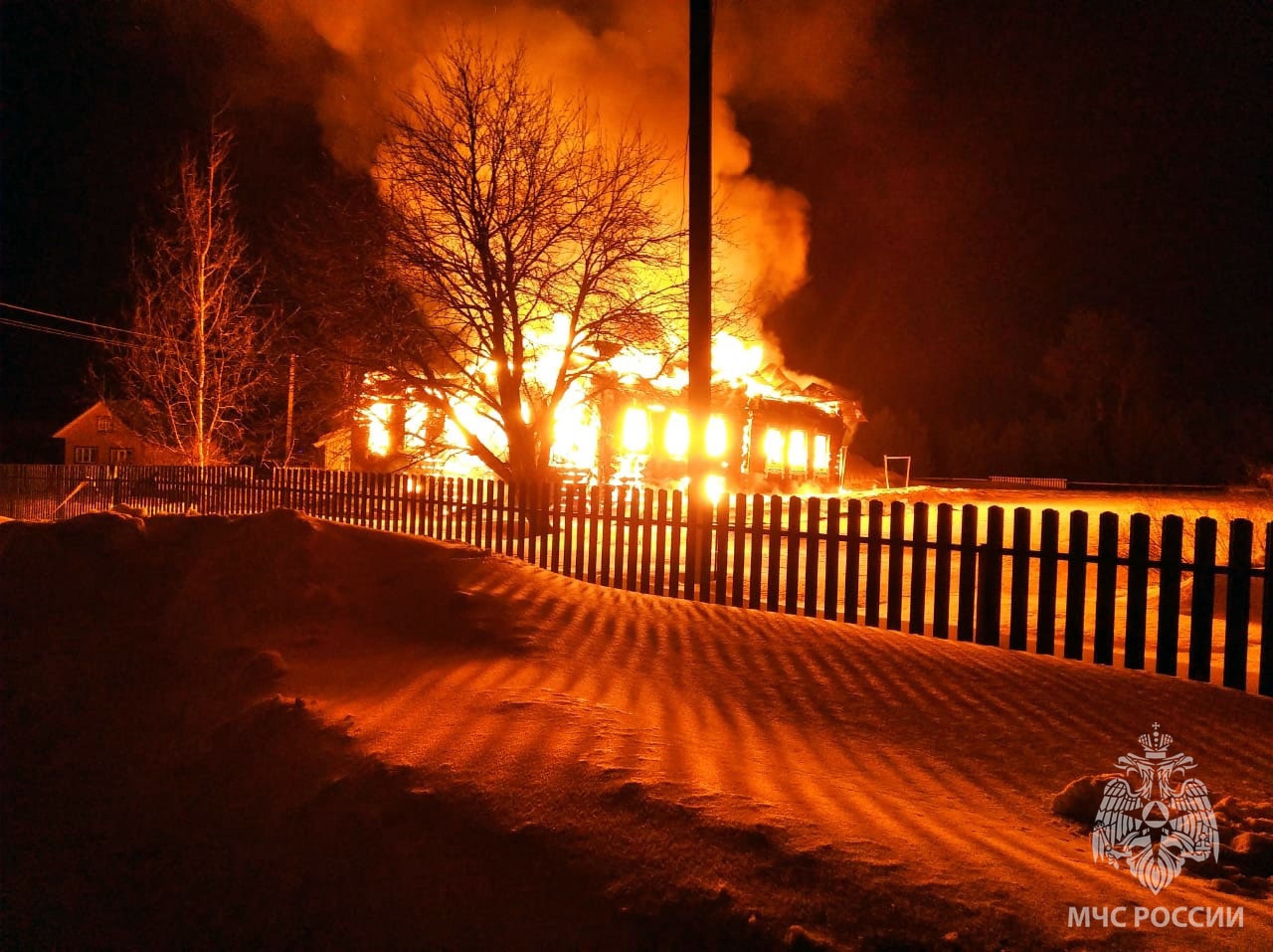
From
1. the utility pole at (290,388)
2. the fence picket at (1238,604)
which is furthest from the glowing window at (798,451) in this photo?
the fence picket at (1238,604)

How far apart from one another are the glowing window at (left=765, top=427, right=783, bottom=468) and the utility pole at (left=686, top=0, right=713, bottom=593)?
61.0ft

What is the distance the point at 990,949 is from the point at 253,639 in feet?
17.1

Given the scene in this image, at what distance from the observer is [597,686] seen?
5.15m

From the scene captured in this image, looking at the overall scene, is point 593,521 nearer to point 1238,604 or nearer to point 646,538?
point 646,538

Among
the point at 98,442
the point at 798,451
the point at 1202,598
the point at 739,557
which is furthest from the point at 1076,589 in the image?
the point at 98,442

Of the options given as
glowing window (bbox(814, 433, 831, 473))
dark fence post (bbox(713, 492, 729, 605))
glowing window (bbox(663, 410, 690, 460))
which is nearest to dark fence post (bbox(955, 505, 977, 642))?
dark fence post (bbox(713, 492, 729, 605))

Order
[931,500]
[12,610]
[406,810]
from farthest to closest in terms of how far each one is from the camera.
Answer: [931,500]
[12,610]
[406,810]

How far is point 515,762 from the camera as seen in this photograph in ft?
12.4

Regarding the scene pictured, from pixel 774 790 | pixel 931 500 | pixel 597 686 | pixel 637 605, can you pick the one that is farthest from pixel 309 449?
pixel 774 790

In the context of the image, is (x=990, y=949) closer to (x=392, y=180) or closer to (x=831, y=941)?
(x=831, y=941)

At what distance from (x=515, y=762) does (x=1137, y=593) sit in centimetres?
515

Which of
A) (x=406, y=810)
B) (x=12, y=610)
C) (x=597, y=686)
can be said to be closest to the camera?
(x=406, y=810)

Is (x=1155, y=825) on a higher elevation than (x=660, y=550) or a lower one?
lower

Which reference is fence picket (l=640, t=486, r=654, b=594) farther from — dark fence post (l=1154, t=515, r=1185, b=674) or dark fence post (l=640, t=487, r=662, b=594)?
dark fence post (l=1154, t=515, r=1185, b=674)
